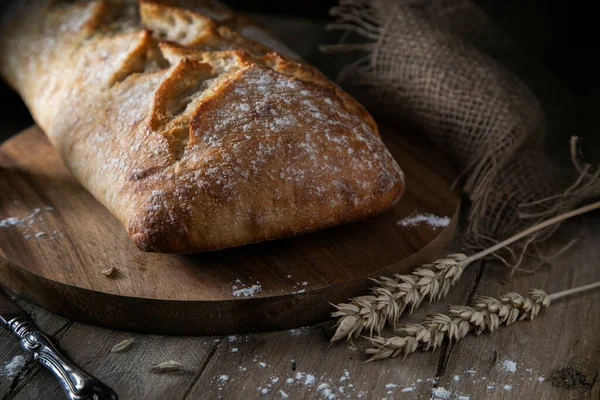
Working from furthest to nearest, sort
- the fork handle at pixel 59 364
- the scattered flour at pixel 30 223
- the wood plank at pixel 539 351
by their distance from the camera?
the scattered flour at pixel 30 223 → the wood plank at pixel 539 351 → the fork handle at pixel 59 364

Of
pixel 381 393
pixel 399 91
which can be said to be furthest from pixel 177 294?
pixel 399 91

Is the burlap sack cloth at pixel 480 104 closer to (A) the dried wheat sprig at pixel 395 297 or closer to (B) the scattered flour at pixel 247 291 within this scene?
(A) the dried wheat sprig at pixel 395 297

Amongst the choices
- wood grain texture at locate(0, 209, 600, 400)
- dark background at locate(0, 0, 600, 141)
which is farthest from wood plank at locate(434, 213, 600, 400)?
dark background at locate(0, 0, 600, 141)

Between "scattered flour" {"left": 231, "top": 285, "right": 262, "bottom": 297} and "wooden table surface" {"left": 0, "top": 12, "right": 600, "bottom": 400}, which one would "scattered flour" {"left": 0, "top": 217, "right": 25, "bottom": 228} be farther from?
"scattered flour" {"left": 231, "top": 285, "right": 262, "bottom": 297}

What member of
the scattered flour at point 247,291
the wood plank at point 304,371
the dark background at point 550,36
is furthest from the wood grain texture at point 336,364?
the dark background at point 550,36

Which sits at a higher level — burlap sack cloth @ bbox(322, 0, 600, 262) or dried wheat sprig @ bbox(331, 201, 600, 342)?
burlap sack cloth @ bbox(322, 0, 600, 262)
